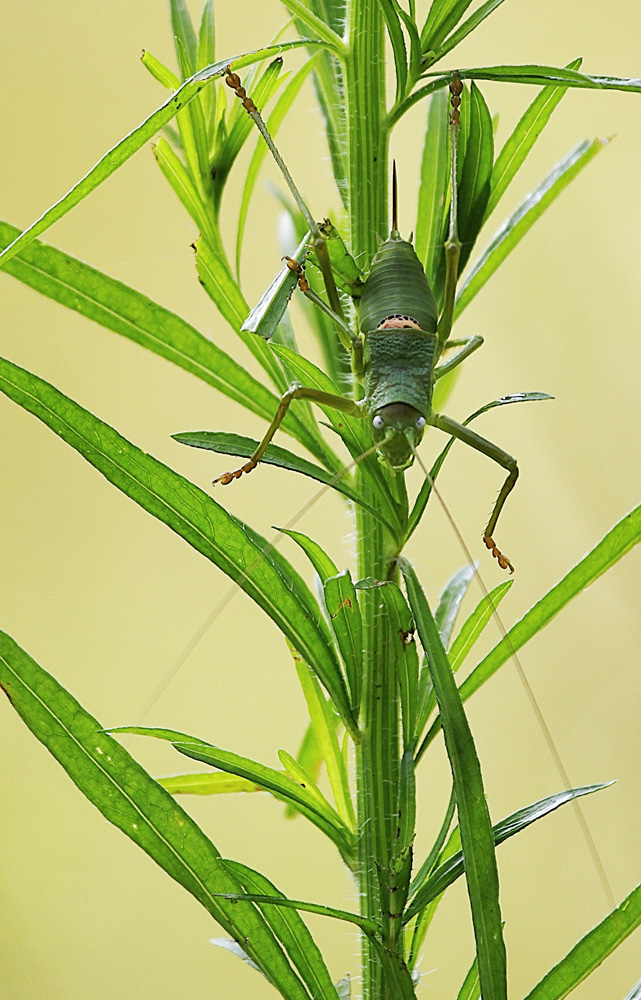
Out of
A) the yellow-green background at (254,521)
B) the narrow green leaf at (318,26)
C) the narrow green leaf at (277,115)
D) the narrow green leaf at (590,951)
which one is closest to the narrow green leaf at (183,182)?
the narrow green leaf at (277,115)

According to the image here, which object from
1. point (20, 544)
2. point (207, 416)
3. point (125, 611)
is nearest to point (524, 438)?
point (207, 416)

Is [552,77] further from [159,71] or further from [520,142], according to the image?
[159,71]

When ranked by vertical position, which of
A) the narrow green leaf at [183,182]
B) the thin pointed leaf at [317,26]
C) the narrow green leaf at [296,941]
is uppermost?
the narrow green leaf at [183,182]

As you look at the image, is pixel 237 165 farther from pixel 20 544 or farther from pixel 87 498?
pixel 20 544

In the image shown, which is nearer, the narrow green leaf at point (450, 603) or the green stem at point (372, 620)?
the green stem at point (372, 620)

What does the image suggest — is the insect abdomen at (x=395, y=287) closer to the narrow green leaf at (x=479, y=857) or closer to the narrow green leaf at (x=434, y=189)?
the narrow green leaf at (x=434, y=189)

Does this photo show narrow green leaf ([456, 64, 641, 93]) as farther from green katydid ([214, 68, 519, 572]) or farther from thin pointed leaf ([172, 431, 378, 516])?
thin pointed leaf ([172, 431, 378, 516])

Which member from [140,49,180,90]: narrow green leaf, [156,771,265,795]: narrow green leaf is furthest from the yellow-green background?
[140,49,180,90]: narrow green leaf
